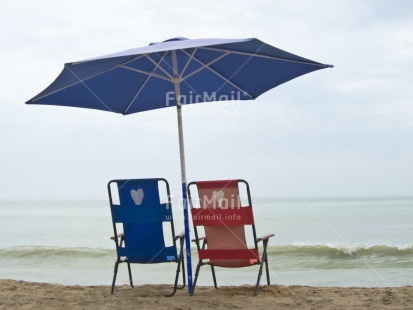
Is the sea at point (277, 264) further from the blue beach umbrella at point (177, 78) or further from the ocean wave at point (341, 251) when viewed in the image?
the blue beach umbrella at point (177, 78)

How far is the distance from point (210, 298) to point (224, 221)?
63cm

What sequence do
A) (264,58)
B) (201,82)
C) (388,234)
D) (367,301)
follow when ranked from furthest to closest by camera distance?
(388,234) < (201,82) < (264,58) < (367,301)

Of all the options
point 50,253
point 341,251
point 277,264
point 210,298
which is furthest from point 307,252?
point 210,298

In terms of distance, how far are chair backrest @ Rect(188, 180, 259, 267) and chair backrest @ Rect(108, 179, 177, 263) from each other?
282 mm

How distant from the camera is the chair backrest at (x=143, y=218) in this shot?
4.59 metres

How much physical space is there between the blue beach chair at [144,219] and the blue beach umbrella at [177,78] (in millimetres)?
182

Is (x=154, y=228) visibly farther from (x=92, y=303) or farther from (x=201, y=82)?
(x=201, y=82)

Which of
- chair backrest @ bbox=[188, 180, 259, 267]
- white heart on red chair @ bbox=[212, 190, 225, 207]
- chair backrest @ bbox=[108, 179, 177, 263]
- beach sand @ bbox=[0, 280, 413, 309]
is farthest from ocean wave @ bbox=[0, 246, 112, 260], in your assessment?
white heart on red chair @ bbox=[212, 190, 225, 207]

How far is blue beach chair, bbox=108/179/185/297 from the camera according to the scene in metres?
4.59

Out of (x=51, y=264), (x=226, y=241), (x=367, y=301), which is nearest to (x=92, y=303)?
(x=226, y=241)

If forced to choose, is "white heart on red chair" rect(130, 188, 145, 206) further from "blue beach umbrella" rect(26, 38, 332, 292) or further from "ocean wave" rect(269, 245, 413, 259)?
"ocean wave" rect(269, 245, 413, 259)

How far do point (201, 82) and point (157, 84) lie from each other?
450 mm

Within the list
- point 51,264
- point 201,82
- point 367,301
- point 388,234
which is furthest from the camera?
point 388,234

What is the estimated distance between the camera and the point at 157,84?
540 centimetres
